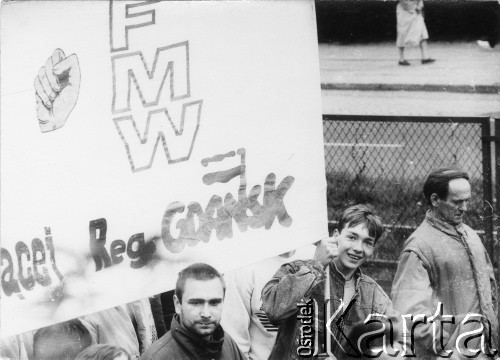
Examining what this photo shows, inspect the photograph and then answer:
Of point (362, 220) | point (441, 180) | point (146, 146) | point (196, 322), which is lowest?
point (196, 322)

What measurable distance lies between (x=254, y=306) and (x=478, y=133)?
1.29 m

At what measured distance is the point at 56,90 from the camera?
4.46 metres

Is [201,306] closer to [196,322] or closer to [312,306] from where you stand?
[196,322]

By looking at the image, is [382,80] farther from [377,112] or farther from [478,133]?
[478,133]

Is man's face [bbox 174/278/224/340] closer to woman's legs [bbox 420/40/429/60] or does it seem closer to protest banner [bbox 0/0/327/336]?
protest banner [bbox 0/0/327/336]

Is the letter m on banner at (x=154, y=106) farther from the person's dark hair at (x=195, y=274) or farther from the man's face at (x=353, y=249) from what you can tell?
the man's face at (x=353, y=249)

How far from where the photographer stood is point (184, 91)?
458 centimetres

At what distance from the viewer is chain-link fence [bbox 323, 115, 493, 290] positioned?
4.74 metres

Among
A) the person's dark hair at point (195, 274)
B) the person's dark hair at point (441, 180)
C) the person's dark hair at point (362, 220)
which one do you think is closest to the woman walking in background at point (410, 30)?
the person's dark hair at point (441, 180)

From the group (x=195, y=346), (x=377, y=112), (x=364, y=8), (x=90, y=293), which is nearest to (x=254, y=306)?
(x=195, y=346)

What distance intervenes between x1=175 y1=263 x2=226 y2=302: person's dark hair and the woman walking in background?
1.26 m

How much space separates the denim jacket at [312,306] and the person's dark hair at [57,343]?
0.86m

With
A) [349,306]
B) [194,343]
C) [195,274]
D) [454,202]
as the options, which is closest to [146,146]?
[195,274]

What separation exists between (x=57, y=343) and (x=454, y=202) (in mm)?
1881
